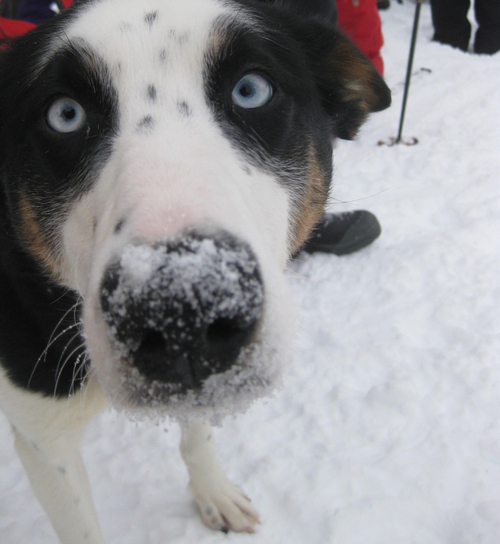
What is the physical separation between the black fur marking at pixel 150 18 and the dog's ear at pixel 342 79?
0.71 meters

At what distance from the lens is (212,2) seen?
1500 millimetres

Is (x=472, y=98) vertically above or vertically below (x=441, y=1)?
below

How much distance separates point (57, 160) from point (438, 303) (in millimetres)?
2624

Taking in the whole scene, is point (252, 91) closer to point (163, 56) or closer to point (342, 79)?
point (163, 56)

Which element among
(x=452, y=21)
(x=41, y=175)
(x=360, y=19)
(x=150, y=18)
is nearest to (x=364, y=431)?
(x=41, y=175)

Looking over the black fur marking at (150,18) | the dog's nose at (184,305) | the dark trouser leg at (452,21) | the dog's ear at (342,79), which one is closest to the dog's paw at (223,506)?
the dog's nose at (184,305)

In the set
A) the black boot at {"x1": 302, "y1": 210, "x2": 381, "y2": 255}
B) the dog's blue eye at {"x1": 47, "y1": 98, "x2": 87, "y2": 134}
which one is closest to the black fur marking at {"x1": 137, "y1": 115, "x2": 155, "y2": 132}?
the dog's blue eye at {"x1": 47, "y1": 98, "x2": 87, "y2": 134}

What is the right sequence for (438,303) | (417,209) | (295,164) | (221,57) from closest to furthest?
(221,57), (295,164), (438,303), (417,209)

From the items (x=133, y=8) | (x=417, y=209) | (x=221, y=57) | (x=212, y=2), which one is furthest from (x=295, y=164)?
(x=417, y=209)

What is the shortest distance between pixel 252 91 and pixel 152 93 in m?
0.33

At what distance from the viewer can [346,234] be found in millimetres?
3666

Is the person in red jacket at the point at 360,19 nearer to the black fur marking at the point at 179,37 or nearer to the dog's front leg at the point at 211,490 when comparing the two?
the black fur marking at the point at 179,37

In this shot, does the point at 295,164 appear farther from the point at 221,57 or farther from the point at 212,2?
the point at 212,2

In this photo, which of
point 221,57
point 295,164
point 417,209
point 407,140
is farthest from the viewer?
point 407,140
